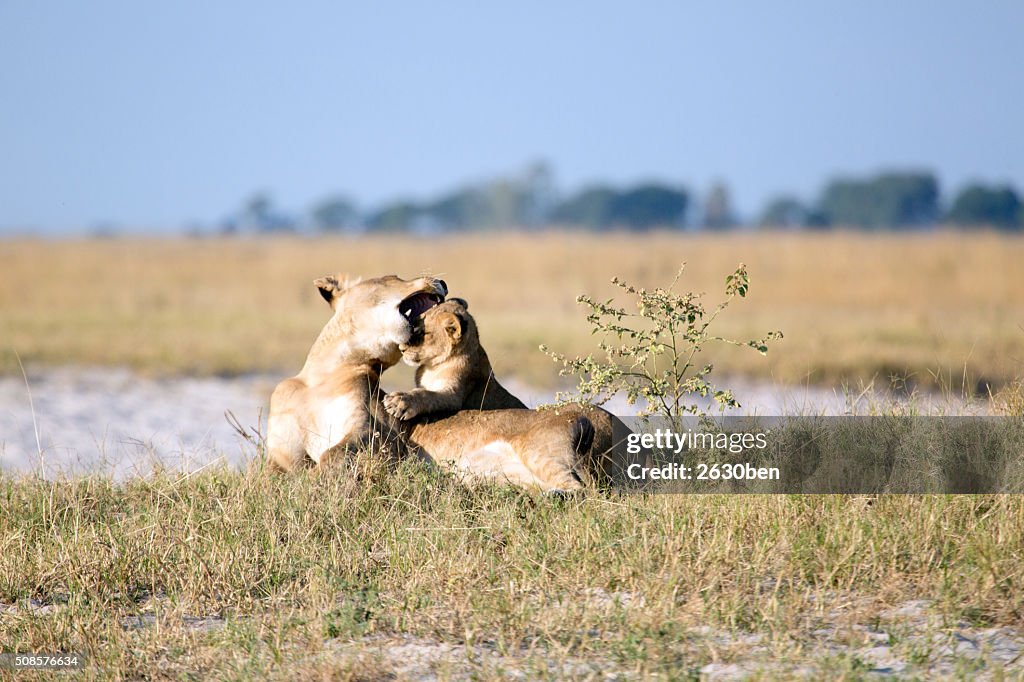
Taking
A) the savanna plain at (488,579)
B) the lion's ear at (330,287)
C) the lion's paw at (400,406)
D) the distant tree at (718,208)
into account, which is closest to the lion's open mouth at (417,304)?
the lion's ear at (330,287)

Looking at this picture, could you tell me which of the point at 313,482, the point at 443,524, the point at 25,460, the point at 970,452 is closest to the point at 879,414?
the point at 970,452

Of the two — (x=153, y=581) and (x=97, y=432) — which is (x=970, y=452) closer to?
(x=153, y=581)

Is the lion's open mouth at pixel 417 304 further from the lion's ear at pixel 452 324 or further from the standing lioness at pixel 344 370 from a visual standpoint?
the lion's ear at pixel 452 324

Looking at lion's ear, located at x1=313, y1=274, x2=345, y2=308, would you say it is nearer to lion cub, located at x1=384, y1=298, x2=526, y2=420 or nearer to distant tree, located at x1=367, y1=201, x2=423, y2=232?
lion cub, located at x1=384, y1=298, x2=526, y2=420

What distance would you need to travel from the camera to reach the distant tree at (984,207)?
6369 centimetres

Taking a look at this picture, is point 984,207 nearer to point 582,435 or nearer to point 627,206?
point 627,206

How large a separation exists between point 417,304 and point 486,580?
5.68 ft

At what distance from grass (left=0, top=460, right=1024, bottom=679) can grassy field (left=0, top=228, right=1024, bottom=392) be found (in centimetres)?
292

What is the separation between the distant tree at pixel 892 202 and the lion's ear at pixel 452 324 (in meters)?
67.1

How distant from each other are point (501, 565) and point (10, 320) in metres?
14.1

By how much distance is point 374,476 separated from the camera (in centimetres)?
533

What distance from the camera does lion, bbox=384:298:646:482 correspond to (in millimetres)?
5453

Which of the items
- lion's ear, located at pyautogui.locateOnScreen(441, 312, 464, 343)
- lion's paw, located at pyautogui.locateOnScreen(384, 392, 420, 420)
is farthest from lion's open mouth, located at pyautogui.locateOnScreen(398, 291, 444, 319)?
lion's paw, located at pyautogui.locateOnScreen(384, 392, 420, 420)

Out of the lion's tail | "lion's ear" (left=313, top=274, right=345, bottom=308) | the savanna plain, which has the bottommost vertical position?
the savanna plain
